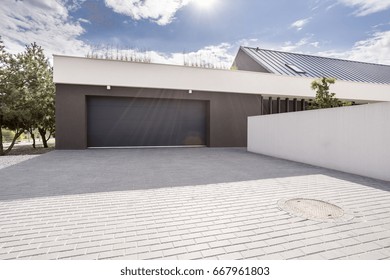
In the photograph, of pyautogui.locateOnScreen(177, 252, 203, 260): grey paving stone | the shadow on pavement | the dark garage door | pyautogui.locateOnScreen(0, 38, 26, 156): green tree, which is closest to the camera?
pyautogui.locateOnScreen(177, 252, 203, 260): grey paving stone

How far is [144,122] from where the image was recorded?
14164 millimetres

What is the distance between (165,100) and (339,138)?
10.4m

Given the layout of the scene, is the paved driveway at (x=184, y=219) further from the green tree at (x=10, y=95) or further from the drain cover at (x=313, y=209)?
the green tree at (x=10, y=95)

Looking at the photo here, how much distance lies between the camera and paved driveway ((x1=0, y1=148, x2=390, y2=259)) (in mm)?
2480

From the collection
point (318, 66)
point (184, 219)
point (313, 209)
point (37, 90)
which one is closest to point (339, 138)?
point (313, 209)

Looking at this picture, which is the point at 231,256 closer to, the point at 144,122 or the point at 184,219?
the point at 184,219

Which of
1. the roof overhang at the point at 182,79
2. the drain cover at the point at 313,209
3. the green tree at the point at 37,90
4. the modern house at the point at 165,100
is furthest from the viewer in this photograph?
the green tree at the point at 37,90

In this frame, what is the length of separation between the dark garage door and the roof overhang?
1.19m

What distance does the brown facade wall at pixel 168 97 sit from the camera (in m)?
12.5

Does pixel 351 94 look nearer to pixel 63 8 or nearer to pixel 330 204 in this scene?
pixel 330 204

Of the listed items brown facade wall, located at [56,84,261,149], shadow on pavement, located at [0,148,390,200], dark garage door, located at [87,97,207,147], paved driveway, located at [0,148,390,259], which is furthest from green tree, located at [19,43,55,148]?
paved driveway, located at [0,148,390,259]

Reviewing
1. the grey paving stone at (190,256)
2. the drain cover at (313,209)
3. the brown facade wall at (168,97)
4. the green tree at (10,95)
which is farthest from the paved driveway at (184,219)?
the green tree at (10,95)

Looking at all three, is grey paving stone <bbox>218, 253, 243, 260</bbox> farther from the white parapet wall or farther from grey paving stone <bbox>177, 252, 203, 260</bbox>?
the white parapet wall

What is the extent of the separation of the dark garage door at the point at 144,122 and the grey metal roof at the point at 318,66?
7722mm
